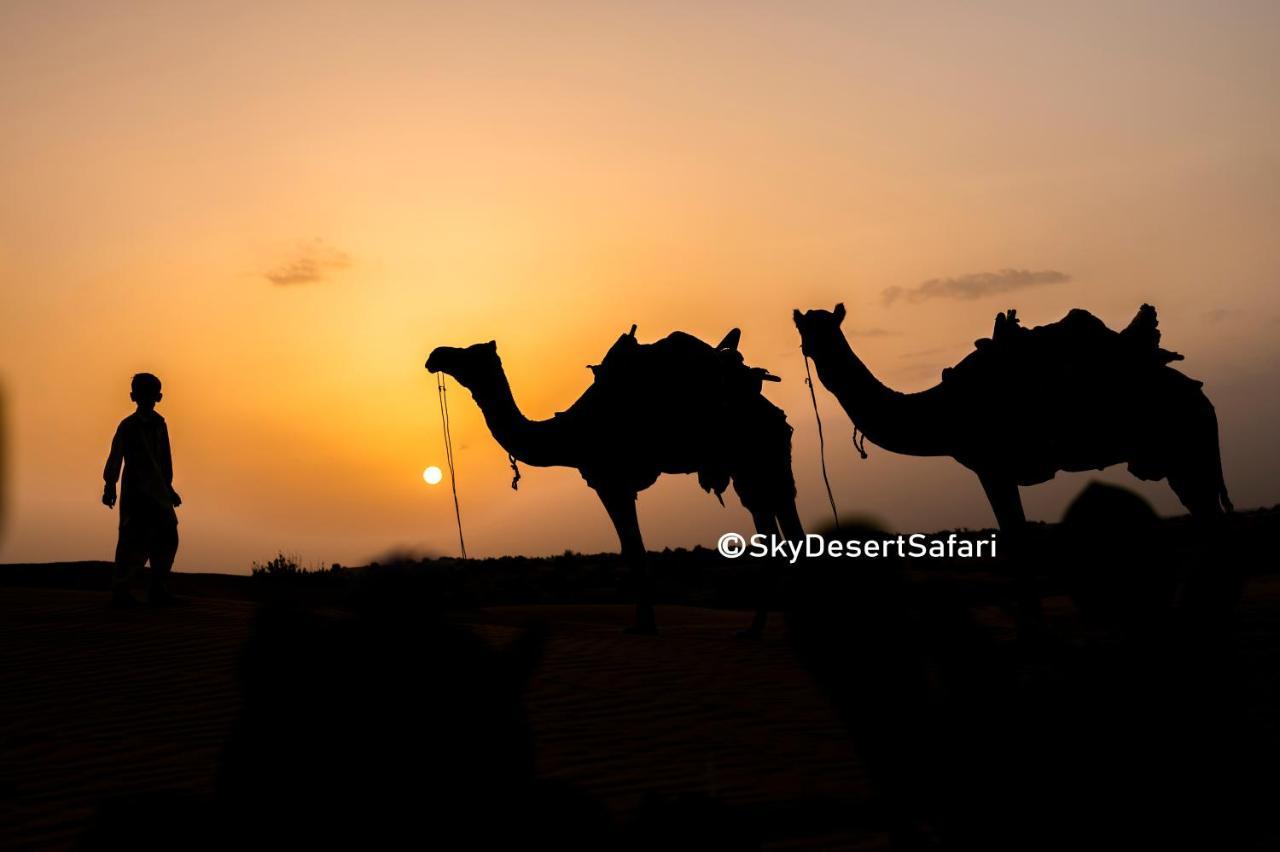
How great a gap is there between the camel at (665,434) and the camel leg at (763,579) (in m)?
0.02

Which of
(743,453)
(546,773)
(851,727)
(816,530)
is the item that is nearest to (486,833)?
(851,727)

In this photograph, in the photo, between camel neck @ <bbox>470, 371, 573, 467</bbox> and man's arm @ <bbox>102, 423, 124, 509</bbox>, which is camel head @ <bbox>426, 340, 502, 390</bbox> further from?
man's arm @ <bbox>102, 423, 124, 509</bbox>

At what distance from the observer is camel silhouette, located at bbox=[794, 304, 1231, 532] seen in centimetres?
1188

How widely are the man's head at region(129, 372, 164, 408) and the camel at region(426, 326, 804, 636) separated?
3.21 meters

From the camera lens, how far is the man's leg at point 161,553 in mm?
14883

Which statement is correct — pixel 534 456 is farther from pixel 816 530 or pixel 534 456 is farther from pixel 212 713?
pixel 816 530

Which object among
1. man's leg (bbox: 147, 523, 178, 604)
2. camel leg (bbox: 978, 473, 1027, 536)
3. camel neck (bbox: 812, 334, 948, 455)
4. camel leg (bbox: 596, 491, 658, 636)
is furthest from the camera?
man's leg (bbox: 147, 523, 178, 604)

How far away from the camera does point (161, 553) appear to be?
591 inches

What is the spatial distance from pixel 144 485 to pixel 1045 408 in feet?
32.4

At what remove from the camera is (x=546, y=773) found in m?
7.23

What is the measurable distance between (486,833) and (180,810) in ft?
0.57

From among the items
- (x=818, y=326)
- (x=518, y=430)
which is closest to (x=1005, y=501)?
(x=818, y=326)

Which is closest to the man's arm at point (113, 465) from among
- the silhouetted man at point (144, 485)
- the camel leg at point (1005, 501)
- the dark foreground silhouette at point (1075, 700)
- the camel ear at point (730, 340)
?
the silhouetted man at point (144, 485)

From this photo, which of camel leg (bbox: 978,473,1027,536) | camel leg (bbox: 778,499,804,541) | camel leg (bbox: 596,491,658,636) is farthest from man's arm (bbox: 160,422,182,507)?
camel leg (bbox: 978,473,1027,536)
